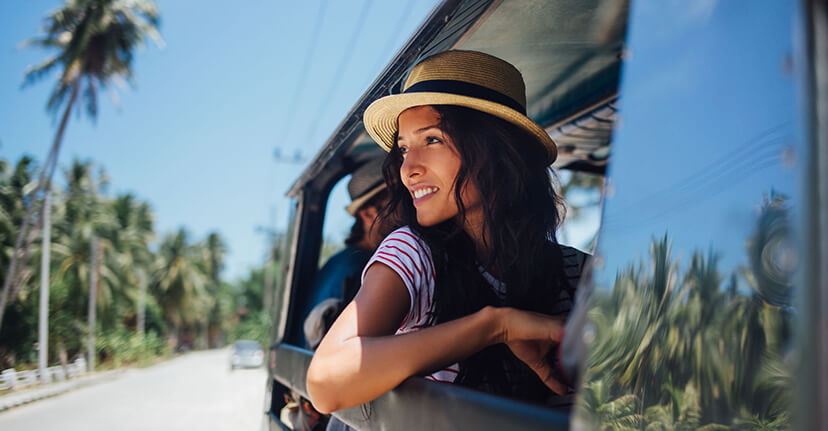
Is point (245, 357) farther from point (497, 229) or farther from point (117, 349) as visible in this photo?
point (497, 229)

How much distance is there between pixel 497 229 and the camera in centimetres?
148

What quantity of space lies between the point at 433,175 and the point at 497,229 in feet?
0.74

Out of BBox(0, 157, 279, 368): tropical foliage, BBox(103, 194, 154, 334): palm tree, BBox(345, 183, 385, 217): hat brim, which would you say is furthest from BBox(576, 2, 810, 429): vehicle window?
BBox(103, 194, 154, 334): palm tree

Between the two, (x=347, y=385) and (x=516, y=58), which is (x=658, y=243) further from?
(x=516, y=58)

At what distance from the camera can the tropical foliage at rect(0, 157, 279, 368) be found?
4559 mm

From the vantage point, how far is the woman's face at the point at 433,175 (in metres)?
1.48

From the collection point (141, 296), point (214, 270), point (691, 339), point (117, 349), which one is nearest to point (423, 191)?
point (691, 339)

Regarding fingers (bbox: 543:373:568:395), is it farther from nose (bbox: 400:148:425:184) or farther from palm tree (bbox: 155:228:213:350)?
palm tree (bbox: 155:228:213:350)

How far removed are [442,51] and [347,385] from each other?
3.12 feet

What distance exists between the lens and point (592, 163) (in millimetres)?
3602

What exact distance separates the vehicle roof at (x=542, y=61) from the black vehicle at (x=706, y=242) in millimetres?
749

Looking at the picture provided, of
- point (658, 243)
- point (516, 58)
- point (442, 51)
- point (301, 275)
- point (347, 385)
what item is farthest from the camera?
point (301, 275)

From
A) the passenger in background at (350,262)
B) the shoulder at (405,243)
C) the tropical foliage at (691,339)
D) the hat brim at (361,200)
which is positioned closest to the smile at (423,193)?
the shoulder at (405,243)

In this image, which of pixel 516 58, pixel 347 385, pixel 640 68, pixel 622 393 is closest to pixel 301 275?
pixel 516 58
